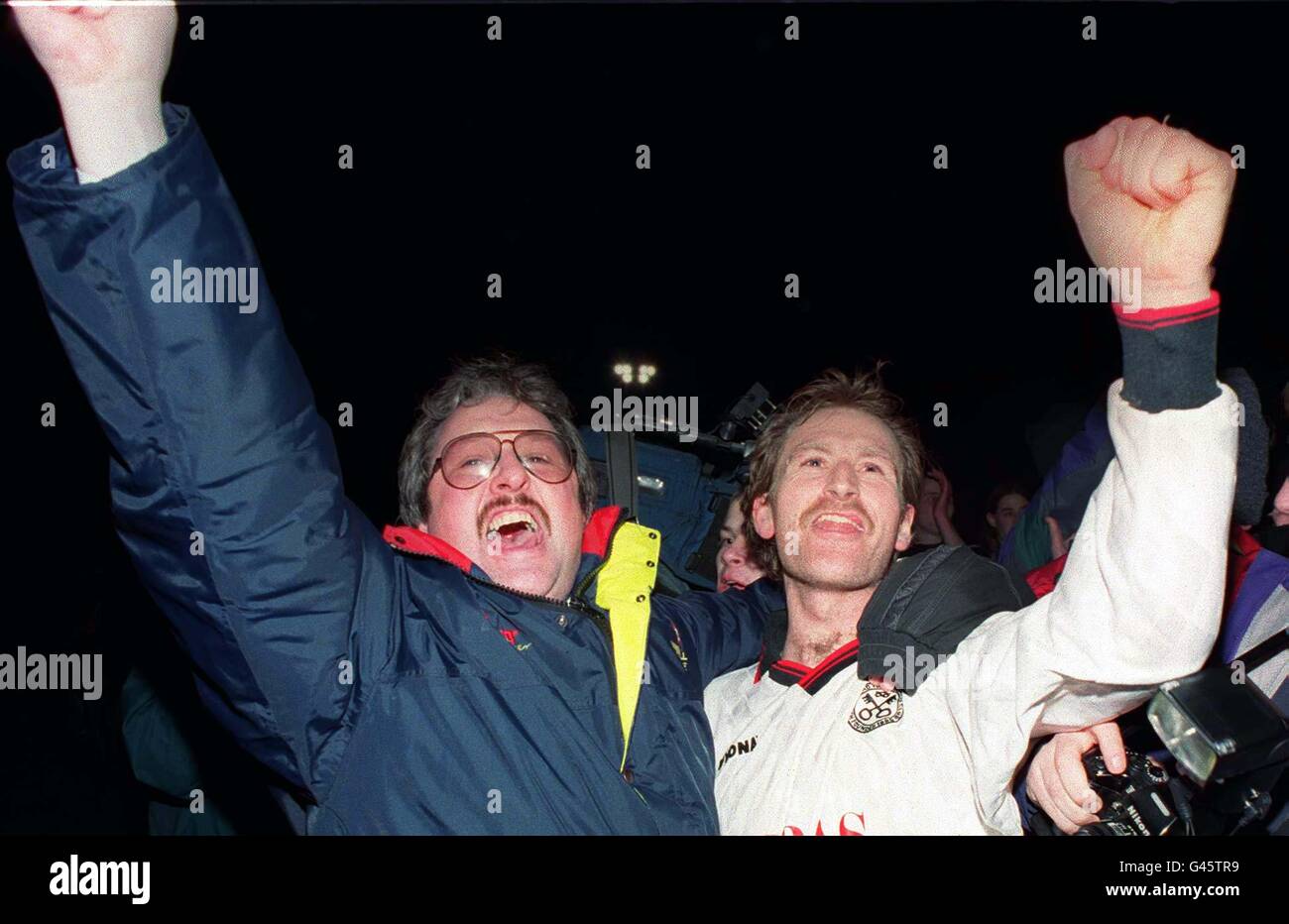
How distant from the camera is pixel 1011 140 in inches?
Answer: 207

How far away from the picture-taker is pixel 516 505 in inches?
105

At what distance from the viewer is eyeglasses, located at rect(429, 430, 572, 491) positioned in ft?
9.04

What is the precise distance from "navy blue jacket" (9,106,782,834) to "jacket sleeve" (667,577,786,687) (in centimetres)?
29

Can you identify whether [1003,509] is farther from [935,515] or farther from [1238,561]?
[1238,561]

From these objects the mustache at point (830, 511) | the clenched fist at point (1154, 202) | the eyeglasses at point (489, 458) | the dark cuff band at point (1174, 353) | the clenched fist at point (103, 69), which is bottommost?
the mustache at point (830, 511)

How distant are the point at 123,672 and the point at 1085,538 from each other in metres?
3.43

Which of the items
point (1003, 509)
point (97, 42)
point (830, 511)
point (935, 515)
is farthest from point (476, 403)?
point (1003, 509)

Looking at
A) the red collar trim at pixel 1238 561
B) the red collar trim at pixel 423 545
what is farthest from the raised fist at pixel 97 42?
the red collar trim at pixel 1238 561

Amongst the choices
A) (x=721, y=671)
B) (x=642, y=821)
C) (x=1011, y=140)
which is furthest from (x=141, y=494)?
(x=1011, y=140)

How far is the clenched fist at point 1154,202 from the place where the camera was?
5.33ft

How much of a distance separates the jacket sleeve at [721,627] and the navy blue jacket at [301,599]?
11.6 inches

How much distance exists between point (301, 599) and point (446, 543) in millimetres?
586

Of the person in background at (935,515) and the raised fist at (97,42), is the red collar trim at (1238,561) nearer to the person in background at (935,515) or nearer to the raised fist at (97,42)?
the person in background at (935,515)

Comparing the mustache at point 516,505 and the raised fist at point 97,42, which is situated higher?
the raised fist at point 97,42
